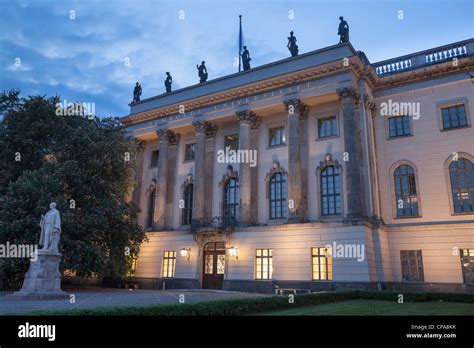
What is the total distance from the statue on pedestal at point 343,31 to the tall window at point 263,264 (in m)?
16.4

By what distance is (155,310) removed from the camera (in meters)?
12.1

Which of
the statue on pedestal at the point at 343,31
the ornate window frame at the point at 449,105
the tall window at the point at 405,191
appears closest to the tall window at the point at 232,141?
the statue on pedestal at the point at 343,31

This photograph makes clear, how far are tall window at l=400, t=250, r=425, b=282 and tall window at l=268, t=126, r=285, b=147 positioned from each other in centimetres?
1218

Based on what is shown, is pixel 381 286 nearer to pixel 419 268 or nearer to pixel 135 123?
pixel 419 268

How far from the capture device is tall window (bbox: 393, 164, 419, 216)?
94.6 ft

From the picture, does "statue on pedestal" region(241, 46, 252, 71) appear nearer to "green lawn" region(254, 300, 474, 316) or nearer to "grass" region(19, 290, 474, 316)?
"grass" region(19, 290, 474, 316)

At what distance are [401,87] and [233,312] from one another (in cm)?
2364

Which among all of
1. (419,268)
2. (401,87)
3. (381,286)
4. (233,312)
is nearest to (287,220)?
(381,286)

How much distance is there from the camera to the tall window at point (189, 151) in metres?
37.5

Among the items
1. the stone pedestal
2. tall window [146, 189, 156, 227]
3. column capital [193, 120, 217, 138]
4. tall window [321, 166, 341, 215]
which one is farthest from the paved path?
column capital [193, 120, 217, 138]

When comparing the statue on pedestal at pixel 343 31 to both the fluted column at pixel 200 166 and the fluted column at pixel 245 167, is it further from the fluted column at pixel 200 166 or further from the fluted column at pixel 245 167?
the fluted column at pixel 200 166

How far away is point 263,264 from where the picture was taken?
29.5m
